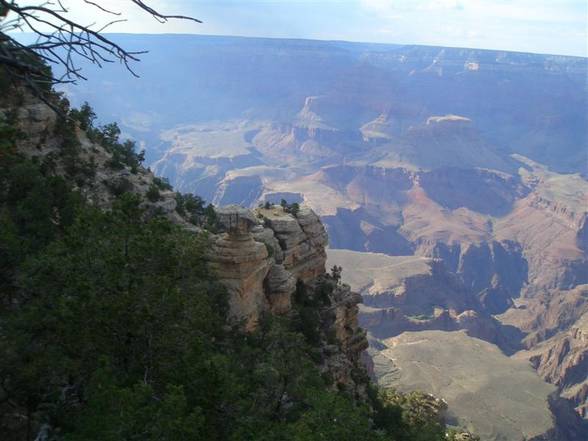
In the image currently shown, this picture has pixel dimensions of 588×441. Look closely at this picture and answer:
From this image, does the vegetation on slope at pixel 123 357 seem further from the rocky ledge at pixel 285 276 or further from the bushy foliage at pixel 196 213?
the bushy foliage at pixel 196 213

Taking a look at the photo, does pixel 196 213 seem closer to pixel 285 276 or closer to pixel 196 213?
pixel 196 213

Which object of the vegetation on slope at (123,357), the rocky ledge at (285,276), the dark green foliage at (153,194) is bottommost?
the rocky ledge at (285,276)

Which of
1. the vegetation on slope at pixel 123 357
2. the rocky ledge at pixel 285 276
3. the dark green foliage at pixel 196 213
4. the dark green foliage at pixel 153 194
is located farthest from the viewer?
the dark green foliage at pixel 196 213

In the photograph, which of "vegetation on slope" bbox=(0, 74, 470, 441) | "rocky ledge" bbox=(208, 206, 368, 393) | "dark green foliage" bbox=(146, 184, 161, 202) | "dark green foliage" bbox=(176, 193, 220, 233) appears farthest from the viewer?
"dark green foliage" bbox=(176, 193, 220, 233)

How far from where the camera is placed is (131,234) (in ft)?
43.0

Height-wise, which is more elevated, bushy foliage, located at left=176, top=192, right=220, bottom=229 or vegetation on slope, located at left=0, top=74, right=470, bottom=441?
vegetation on slope, located at left=0, top=74, right=470, bottom=441

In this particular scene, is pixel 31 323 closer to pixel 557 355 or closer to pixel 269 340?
pixel 269 340

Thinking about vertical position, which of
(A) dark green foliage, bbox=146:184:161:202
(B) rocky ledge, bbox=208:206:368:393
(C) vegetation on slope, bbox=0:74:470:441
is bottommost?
(B) rocky ledge, bbox=208:206:368:393

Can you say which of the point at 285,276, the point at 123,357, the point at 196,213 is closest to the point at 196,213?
the point at 196,213

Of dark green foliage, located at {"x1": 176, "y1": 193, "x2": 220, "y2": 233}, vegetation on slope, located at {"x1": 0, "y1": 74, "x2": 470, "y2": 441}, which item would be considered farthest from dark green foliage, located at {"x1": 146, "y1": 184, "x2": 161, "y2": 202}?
vegetation on slope, located at {"x1": 0, "y1": 74, "x2": 470, "y2": 441}

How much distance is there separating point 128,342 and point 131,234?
2579 millimetres

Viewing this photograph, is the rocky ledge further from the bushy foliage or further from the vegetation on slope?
the vegetation on slope

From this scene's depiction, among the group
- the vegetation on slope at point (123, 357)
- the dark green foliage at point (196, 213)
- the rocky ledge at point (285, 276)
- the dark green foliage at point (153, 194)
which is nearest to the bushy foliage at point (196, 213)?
the dark green foliage at point (196, 213)

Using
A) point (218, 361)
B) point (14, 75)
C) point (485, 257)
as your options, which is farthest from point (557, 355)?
point (14, 75)
